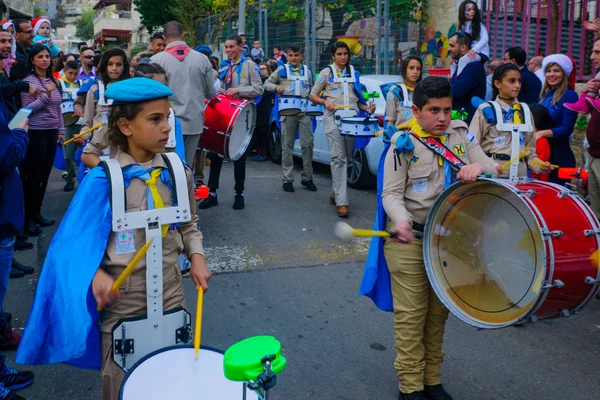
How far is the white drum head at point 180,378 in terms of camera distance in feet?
6.92

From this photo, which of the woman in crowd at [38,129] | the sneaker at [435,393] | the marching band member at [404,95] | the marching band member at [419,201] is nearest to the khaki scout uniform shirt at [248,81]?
the marching band member at [404,95]

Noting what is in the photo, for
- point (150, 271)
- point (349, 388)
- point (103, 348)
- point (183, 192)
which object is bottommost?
point (349, 388)

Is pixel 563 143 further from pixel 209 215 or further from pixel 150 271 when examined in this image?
pixel 150 271

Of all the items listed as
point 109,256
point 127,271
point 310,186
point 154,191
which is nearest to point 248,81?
point 310,186

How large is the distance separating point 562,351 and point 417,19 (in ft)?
30.5

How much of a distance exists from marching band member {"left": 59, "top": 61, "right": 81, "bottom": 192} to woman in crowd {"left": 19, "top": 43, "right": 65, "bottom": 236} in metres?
2.09

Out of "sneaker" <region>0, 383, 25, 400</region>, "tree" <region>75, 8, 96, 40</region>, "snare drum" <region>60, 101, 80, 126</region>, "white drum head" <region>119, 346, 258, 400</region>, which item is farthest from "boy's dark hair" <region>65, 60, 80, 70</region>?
"tree" <region>75, 8, 96, 40</region>

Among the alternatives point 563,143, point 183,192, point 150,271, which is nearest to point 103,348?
point 150,271

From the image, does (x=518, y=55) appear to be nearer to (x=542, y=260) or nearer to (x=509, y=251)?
(x=509, y=251)

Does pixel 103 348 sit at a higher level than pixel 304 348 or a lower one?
higher

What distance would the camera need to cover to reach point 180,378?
7.20ft

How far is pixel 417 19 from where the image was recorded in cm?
1242

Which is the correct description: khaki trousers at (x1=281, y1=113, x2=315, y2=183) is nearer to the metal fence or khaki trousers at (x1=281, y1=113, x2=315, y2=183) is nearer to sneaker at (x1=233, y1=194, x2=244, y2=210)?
sneaker at (x1=233, y1=194, x2=244, y2=210)

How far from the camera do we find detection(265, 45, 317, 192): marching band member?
9.11 meters
